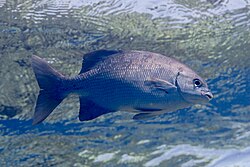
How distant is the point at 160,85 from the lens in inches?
181

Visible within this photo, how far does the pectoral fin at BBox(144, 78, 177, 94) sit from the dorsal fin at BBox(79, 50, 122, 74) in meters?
0.71

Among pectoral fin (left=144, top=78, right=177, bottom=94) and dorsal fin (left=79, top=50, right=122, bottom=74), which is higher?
dorsal fin (left=79, top=50, right=122, bottom=74)

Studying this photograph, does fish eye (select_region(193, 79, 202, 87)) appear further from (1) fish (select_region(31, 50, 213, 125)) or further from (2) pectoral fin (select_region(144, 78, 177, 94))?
(2) pectoral fin (select_region(144, 78, 177, 94))

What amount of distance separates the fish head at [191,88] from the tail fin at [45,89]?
1.54 meters

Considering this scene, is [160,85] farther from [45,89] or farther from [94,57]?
[45,89]

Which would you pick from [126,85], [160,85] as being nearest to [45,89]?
[126,85]

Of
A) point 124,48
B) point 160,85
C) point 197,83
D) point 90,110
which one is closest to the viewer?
point 160,85

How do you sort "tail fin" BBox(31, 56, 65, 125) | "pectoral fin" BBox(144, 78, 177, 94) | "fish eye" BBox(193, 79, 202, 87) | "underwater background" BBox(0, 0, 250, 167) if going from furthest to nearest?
"underwater background" BBox(0, 0, 250, 167), "tail fin" BBox(31, 56, 65, 125), "fish eye" BBox(193, 79, 202, 87), "pectoral fin" BBox(144, 78, 177, 94)

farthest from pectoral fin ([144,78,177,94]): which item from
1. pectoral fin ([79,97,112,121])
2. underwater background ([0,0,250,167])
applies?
underwater background ([0,0,250,167])

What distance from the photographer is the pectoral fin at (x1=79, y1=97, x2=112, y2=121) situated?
15.8ft

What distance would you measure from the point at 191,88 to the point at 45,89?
6.13 feet

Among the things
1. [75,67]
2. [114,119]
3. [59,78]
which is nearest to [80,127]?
[114,119]

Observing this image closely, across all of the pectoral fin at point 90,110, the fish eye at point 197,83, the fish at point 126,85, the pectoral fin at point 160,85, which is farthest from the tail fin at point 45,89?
the fish eye at point 197,83

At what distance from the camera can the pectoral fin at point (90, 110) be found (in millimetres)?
A: 4812
